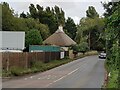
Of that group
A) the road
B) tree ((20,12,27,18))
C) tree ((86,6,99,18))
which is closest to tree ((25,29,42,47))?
the road

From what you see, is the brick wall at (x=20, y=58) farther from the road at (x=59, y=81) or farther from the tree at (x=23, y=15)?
the tree at (x=23, y=15)

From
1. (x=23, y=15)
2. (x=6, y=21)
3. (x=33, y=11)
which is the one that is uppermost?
(x=33, y=11)

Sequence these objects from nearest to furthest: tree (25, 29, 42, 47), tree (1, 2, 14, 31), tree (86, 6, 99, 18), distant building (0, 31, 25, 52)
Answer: distant building (0, 31, 25, 52), tree (25, 29, 42, 47), tree (1, 2, 14, 31), tree (86, 6, 99, 18)

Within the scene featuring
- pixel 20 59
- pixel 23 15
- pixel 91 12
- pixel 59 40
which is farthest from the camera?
pixel 91 12

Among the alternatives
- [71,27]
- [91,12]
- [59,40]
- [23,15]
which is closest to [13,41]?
[59,40]

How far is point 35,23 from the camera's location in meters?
98.2

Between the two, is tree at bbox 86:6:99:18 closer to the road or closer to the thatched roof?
the thatched roof

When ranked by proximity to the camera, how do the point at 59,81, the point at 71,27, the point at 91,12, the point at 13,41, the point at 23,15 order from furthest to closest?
1. the point at 91,12
2. the point at 71,27
3. the point at 23,15
4. the point at 13,41
5. the point at 59,81

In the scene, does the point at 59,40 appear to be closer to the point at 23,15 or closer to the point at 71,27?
the point at 23,15

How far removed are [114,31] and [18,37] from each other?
4729cm

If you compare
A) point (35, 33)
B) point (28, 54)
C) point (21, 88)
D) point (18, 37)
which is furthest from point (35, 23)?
point (21, 88)

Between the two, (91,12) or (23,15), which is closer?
(23,15)

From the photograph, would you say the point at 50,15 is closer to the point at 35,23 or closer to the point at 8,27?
the point at 35,23

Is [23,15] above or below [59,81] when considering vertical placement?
above
